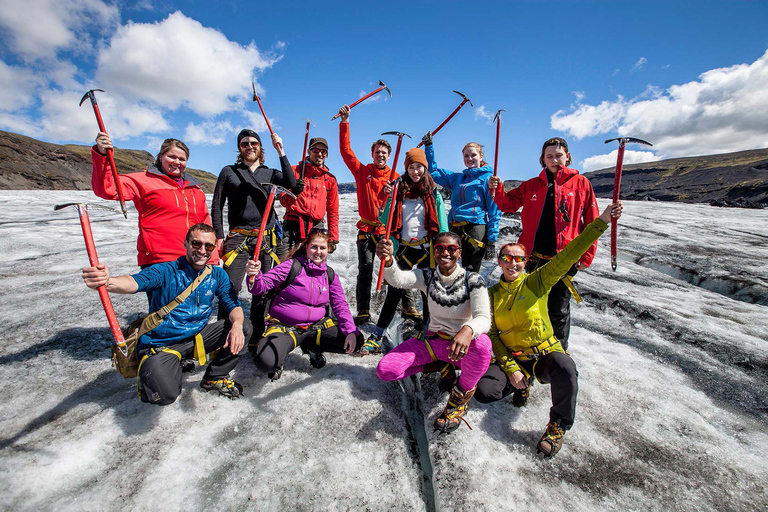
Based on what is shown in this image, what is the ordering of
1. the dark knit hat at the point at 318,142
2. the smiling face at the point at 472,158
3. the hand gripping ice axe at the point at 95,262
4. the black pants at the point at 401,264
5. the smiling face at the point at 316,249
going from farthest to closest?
the smiling face at the point at 472,158, the dark knit hat at the point at 318,142, the black pants at the point at 401,264, the smiling face at the point at 316,249, the hand gripping ice axe at the point at 95,262

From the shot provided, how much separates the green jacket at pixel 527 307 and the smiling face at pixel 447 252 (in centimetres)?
52

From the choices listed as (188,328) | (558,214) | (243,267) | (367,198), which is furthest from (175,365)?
(558,214)

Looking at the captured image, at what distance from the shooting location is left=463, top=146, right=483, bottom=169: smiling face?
4594 mm

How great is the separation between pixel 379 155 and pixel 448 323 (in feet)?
7.95

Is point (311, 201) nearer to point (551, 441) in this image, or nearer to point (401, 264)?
point (401, 264)

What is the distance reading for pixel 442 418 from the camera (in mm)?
2502

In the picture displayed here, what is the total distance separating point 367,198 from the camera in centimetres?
405

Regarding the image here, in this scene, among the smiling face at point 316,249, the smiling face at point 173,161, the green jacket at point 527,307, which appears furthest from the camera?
the smiling face at point 316,249

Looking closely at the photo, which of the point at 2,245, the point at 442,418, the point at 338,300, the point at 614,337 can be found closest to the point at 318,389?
the point at 338,300

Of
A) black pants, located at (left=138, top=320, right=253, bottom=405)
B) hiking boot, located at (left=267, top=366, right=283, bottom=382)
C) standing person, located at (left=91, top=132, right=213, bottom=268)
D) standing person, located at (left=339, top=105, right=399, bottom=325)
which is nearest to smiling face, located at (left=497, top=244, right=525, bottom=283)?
standing person, located at (left=339, top=105, right=399, bottom=325)

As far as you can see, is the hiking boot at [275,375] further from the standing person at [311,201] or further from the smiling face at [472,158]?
the smiling face at [472,158]

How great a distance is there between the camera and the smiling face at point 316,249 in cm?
328

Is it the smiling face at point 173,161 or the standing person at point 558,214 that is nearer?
the smiling face at point 173,161

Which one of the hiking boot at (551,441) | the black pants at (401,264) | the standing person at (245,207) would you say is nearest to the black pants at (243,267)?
the standing person at (245,207)
